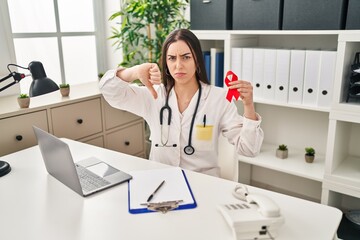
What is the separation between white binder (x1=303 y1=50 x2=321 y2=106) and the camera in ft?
6.54

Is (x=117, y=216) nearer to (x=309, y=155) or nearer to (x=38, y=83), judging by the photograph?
(x=38, y=83)

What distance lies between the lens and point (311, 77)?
2033 mm

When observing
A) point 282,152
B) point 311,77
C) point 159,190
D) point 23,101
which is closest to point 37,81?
point 23,101

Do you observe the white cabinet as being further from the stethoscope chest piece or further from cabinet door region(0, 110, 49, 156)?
the stethoscope chest piece

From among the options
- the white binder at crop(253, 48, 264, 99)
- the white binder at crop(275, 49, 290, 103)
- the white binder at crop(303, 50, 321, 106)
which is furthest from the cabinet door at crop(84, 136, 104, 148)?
the white binder at crop(303, 50, 321, 106)

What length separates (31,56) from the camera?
257 centimetres

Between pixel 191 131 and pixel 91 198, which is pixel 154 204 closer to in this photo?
pixel 91 198

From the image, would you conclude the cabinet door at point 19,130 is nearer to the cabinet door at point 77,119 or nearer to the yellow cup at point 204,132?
the cabinet door at point 77,119

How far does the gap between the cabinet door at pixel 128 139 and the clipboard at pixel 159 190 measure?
1057mm

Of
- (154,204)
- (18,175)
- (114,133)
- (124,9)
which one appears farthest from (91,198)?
(124,9)

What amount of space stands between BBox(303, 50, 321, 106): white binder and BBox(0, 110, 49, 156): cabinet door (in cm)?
156

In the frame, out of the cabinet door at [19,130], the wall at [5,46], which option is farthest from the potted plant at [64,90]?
the wall at [5,46]

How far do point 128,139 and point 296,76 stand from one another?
50.5 inches

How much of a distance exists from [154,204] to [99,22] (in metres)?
2.26
